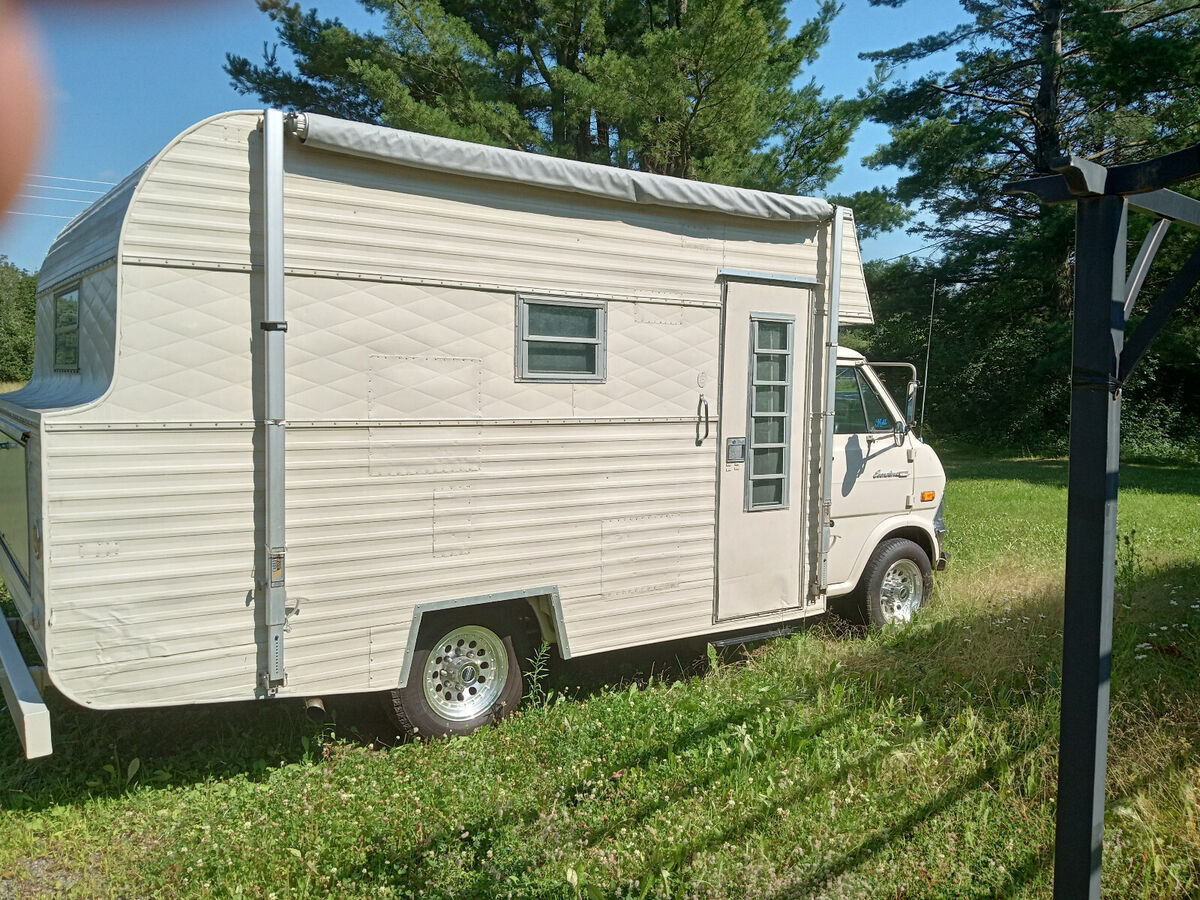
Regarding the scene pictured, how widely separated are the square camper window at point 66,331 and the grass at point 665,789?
74.8 inches

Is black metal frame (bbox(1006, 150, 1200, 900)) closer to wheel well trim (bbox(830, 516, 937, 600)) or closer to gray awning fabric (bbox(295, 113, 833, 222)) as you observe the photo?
gray awning fabric (bbox(295, 113, 833, 222))

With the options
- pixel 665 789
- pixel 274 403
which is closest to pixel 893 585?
pixel 665 789

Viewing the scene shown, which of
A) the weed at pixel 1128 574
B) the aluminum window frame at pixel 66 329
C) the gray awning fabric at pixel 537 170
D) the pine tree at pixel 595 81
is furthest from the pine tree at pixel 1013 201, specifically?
the aluminum window frame at pixel 66 329

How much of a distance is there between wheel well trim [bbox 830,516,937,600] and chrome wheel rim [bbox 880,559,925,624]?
183mm

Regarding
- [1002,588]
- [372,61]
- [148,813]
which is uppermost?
[372,61]

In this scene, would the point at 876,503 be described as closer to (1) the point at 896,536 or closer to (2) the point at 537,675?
(1) the point at 896,536

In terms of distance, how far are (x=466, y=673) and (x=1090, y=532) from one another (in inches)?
121

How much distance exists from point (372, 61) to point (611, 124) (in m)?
3.61

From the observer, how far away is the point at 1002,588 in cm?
737

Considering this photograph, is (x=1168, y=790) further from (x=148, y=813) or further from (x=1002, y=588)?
(x=148, y=813)

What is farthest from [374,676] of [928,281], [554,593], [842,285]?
[928,281]

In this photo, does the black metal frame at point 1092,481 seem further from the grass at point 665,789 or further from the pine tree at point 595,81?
the pine tree at point 595,81

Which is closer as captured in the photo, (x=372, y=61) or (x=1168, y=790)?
(x=1168, y=790)

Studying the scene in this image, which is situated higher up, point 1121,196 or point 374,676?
point 1121,196
